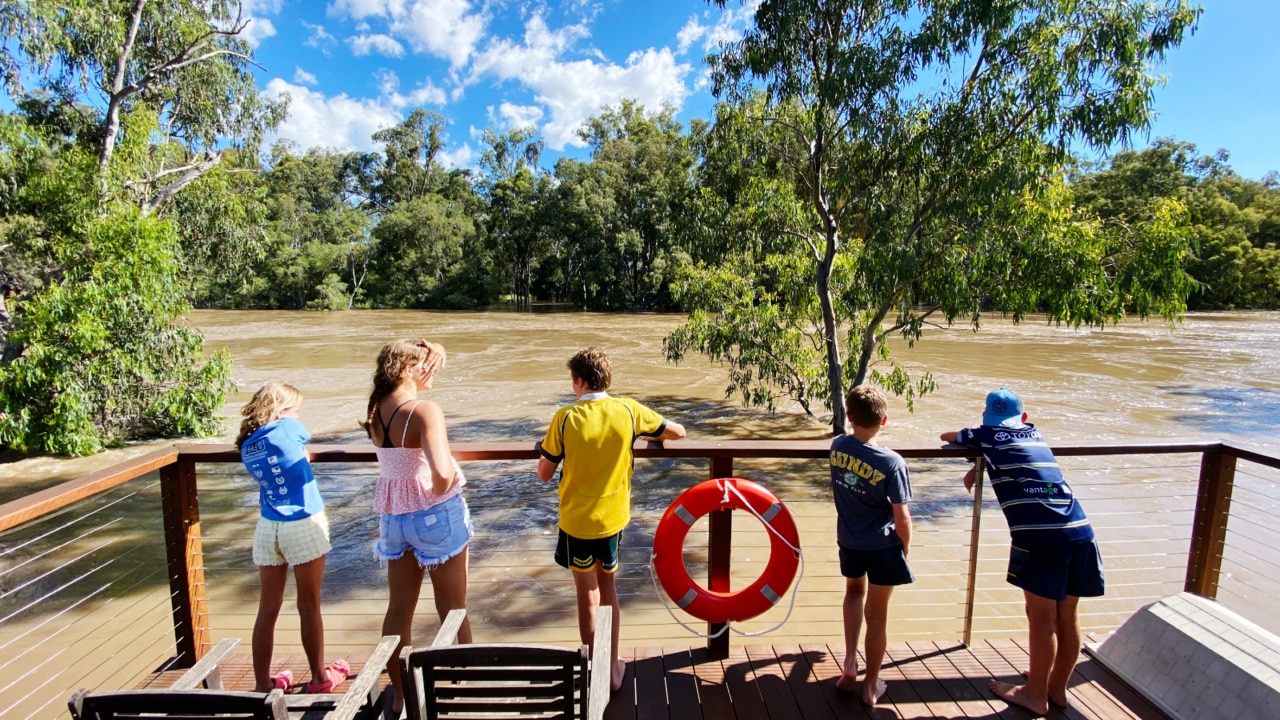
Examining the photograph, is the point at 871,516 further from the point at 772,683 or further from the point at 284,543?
Answer: the point at 284,543

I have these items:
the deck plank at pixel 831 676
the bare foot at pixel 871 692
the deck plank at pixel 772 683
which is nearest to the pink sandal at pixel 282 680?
the deck plank at pixel 772 683

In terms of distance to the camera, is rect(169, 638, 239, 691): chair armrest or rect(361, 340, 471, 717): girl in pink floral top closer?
→ rect(169, 638, 239, 691): chair armrest

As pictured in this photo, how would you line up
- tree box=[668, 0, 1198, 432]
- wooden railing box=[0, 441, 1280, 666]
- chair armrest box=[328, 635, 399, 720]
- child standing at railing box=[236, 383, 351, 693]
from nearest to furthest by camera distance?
1. chair armrest box=[328, 635, 399, 720]
2. child standing at railing box=[236, 383, 351, 693]
3. wooden railing box=[0, 441, 1280, 666]
4. tree box=[668, 0, 1198, 432]

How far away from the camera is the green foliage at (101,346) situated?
8062 millimetres

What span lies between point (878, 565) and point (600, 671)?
3.56 feet

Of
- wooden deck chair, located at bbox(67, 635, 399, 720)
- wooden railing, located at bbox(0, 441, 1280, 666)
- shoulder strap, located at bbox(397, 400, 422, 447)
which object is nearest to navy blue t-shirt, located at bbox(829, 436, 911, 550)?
wooden railing, located at bbox(0, 441, 1280, 666)

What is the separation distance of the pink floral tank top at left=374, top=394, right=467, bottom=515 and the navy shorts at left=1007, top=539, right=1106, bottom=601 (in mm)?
1861

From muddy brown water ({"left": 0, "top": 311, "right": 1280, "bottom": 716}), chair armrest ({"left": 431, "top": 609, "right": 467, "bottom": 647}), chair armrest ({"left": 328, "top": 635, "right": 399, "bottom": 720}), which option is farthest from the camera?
muddy brown water ({"left": 0, "top": 311, "right": 1280, "bottom": 716})

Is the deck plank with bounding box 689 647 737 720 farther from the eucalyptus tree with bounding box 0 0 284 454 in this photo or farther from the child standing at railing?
the eucalyptus tree with bounding box 0 0 284 454

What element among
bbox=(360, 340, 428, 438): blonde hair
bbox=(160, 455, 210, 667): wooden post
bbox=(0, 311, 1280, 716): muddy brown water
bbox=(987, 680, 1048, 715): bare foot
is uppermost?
bbox=(360, 340, 428, 438): blonde hair

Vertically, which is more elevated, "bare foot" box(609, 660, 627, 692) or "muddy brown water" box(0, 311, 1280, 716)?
"bare foot" box(609, 660, 627, 692)

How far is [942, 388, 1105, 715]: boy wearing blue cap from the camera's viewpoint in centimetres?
207

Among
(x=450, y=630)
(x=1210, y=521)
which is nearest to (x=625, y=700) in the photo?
(x=450, y=630)

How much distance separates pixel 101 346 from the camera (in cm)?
835
